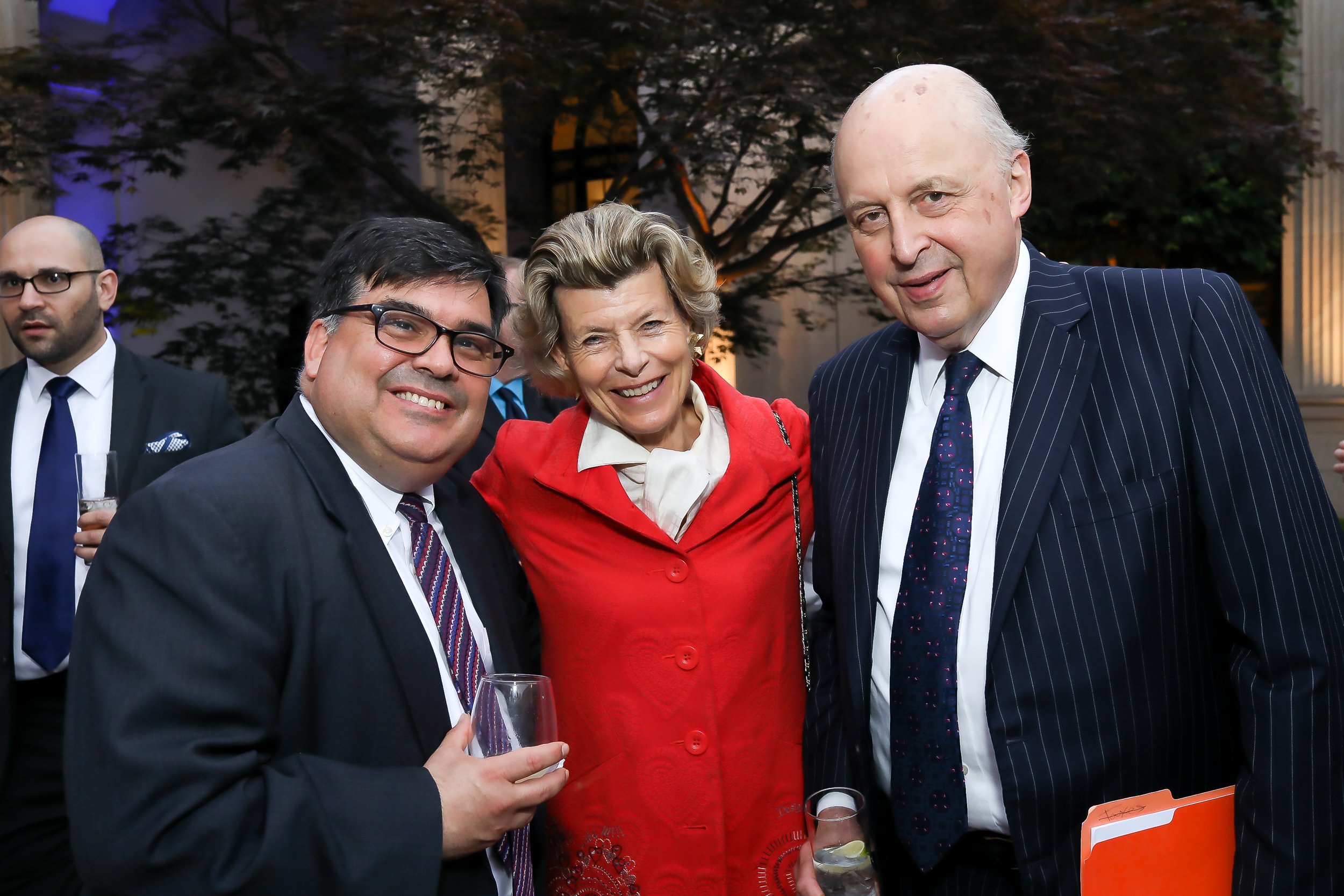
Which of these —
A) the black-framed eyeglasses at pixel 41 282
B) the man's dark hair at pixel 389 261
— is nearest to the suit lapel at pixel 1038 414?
the man's dark hair at pixel 389 261

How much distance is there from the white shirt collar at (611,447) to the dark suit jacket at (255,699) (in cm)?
65

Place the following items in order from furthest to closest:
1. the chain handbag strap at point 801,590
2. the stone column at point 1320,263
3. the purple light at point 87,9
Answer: the stone column at point 1320,263 → the purple light at point 87,9 → the chain handbag strap at point 801,590

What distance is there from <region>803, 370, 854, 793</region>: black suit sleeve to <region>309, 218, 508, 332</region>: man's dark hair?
0.81 metres

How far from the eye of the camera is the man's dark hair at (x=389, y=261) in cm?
197

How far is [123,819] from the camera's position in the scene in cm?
149

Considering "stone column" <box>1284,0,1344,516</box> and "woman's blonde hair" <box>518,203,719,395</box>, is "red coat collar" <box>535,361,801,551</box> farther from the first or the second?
"stone column" <box>1284,0,1344,516</box>

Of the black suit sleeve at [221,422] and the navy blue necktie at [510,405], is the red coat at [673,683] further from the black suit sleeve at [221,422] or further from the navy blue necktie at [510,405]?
the navy blue necktie at [510,405]

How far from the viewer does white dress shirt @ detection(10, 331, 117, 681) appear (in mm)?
3396

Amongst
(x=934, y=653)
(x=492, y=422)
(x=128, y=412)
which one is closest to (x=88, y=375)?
(x=128, y=412)

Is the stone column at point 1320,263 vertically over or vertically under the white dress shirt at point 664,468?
over

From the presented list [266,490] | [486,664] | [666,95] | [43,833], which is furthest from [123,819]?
[666,95]

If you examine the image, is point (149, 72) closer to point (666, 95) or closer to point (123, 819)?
point (666, 95)

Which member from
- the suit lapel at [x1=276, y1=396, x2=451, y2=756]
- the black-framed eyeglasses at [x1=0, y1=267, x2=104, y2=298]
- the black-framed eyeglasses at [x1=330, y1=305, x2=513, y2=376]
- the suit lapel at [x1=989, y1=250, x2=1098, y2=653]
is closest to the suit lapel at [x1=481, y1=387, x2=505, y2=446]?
the black-framed eyeglasses at [x1=0, y1=267, x2=104, y2=298]

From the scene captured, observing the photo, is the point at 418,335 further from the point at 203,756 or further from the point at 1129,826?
the point at 1129,826
